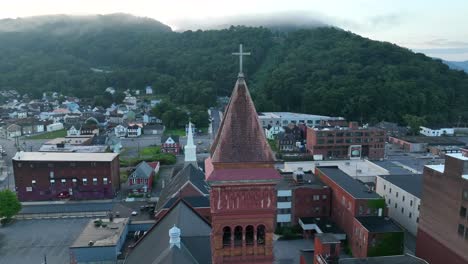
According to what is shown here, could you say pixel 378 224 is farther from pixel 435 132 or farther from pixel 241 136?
pixel 435 132

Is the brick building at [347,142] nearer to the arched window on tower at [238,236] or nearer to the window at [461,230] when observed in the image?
the window at [461,230]

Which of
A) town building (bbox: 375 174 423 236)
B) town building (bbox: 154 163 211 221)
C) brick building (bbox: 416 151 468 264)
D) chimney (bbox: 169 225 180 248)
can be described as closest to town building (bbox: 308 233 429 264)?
brick building (bbox: 416 151 468 264)

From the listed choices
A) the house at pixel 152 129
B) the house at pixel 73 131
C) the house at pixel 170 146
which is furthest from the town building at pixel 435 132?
the house at pixel 73 131

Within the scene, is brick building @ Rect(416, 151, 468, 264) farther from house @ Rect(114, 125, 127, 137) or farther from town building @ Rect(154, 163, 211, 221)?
house @ Rect(114, 125, 127, 137)

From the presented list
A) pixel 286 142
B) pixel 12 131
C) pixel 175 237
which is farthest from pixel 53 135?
pixel 175 237

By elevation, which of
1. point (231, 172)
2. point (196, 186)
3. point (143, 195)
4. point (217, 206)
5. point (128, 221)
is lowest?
point (143, 195)

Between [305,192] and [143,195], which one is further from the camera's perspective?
[143,195]

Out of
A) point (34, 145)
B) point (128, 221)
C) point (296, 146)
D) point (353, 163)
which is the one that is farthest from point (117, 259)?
point (34, 145)

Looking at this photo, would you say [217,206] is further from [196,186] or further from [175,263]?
[196,186]
